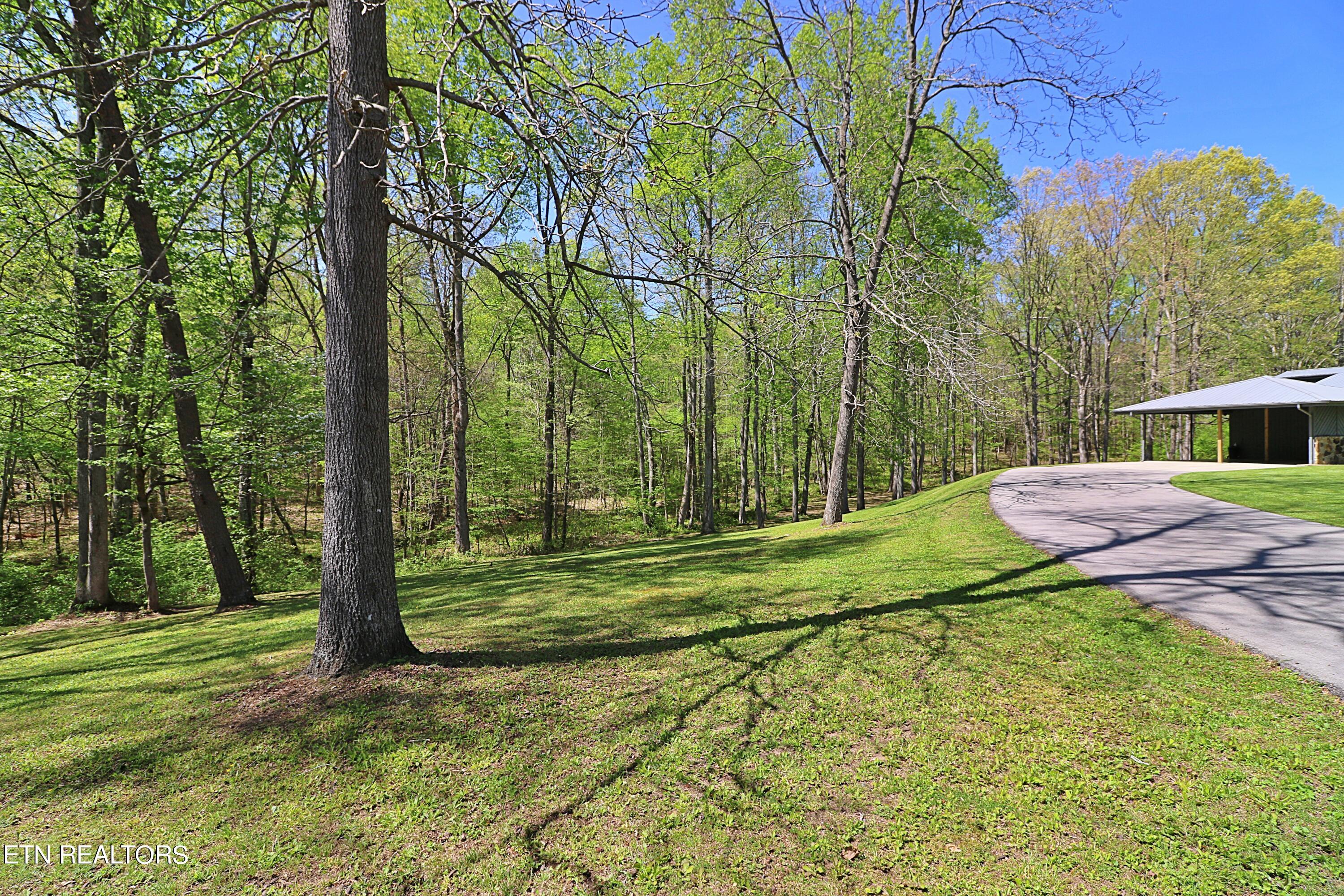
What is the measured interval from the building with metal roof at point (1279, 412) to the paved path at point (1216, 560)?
10.5 meters

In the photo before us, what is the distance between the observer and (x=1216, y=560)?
213 inches

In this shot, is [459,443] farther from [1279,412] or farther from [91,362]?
[1279,412]

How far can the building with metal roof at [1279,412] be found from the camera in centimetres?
1570

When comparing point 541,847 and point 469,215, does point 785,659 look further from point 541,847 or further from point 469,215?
point 469,215

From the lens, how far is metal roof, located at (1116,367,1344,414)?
1549 cm

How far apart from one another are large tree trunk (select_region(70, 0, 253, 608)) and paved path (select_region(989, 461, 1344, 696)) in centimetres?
1081

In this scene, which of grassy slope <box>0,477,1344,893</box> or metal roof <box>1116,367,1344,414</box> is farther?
metal roof <box>1116,367,1344,414</box>

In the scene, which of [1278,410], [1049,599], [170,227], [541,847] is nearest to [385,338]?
[541,847]

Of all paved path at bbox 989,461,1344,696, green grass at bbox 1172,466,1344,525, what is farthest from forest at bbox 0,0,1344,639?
green grass at bbox 1172,466,1344,525

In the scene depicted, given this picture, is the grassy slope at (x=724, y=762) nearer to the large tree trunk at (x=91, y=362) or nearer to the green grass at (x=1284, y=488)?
the large tree trunk at (x=91, y=362)

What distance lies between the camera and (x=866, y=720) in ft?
10.0

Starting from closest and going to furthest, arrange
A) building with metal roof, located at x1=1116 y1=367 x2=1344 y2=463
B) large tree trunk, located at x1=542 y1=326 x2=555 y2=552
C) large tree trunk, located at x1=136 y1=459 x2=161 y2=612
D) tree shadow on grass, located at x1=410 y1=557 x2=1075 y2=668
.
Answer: tree shadow on grass, located at x1=410 y1=557 x2=1075 y2=668 → large tree trunk, located at x1=136 y1=459 x2=161 y2=612 → building with metal roof, located at x1=1116 y1=367 x2=1344 y2=463 → large tree trunk, located at x1=542 y1=326 x2=555 y2=552

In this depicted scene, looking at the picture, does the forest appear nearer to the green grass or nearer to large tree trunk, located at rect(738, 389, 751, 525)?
large tree trunk, located at rect(738, 389, 751, 525)

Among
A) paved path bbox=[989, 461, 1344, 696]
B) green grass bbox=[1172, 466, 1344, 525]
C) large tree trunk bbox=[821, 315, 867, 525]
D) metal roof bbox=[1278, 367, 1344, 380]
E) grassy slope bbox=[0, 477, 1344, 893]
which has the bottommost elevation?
grassy slope bbox=[0, 477, 1344, 893]
